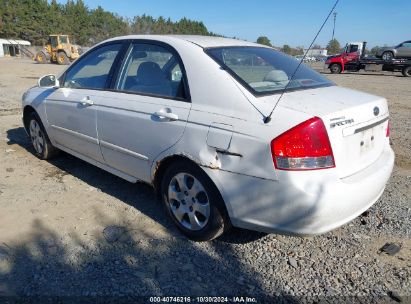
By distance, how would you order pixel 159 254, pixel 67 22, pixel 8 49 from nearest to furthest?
pixel 159 254 < pixel 8 49 < pixel 67 22

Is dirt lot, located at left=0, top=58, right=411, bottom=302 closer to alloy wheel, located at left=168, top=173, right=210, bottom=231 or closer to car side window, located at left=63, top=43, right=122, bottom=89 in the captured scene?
alloy wheel, located at left=168, top=173, right=210, bottom=231

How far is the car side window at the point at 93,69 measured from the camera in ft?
12.7

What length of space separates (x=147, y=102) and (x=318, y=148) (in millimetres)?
1568

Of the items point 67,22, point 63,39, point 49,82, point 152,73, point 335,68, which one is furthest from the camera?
point 67,22

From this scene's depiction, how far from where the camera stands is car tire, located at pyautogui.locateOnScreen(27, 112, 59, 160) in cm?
497

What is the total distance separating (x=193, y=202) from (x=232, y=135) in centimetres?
77

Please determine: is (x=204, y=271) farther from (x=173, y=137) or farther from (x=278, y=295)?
(x=173, y=137)

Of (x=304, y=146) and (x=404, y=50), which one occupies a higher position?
(x=404, y=50)

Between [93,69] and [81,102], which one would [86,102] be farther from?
[93,69]

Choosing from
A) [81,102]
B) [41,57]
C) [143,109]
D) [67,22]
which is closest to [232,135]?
[143,109]

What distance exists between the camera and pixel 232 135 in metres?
2.56

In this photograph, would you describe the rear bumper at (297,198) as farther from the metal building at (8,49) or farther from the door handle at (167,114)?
the metal building at (8,49)

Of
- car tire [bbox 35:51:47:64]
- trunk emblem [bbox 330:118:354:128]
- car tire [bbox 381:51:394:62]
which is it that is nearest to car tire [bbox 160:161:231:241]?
trunk emblem [bbox 330:118:354:128]

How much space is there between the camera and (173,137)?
2.97 metres
